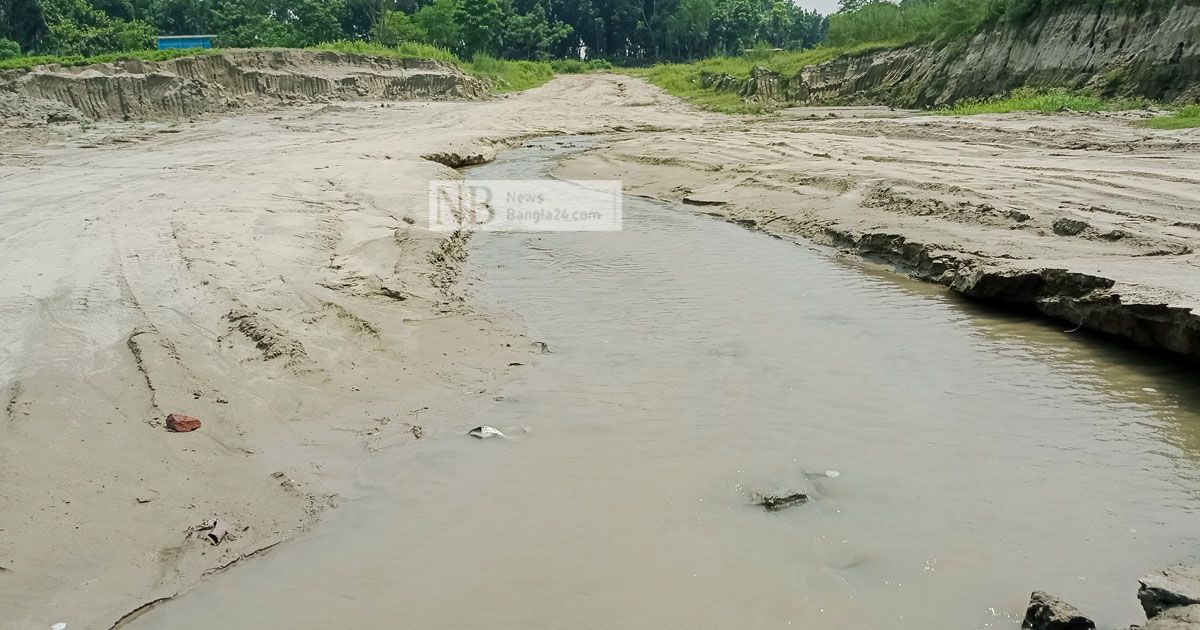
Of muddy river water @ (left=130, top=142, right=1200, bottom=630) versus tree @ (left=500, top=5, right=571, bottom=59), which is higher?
tree @ (left=500, top=5, right=571, bottom=59)

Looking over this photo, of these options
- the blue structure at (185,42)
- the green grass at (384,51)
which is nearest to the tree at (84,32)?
the blue structure at (185,42)

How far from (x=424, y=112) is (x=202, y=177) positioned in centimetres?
1215

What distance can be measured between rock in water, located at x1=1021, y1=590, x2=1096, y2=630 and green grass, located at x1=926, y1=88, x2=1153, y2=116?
12.5m

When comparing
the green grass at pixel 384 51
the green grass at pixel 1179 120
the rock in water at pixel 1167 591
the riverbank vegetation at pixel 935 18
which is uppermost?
the riverbank vegetation at pixel 935 18

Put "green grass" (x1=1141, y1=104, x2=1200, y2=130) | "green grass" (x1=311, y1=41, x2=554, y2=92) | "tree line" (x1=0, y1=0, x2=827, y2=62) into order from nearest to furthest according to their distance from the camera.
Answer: "green grass" (x1=1141, y1=104, x2=1200, y2=130) → "green grass" (x1=311, y1=41, x2=554, y2=92) → "tree line" (x1=0, y1=0, x2=827, y2=62)

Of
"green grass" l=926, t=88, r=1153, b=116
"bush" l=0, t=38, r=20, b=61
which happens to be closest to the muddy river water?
"green grass" l=926, t=88, r=1153, b=116

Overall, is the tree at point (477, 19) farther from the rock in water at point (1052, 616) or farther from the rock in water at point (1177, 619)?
the rock in water at point (1177, 619)

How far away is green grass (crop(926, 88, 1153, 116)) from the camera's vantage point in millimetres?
12891

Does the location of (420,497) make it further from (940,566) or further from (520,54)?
(520,54)

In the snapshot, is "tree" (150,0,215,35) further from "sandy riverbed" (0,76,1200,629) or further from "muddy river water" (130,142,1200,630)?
"muddy river water" (130,142,1200,630)

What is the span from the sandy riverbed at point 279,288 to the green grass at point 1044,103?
138 cm

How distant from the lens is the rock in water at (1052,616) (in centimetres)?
248

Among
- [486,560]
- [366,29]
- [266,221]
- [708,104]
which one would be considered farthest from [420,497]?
[366,29]

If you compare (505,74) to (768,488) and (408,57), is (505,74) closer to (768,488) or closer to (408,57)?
(408,57)
